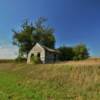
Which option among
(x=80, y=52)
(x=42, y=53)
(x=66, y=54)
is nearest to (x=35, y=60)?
(x=42, y=53)

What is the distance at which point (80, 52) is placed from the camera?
51938 mm

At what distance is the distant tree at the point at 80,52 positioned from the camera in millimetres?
51425

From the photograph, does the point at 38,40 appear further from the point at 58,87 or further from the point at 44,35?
the point at 58,87

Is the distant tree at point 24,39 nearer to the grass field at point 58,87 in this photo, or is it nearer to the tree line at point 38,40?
the tree line at point 38,40

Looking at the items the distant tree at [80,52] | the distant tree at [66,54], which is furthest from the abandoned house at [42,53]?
the distant tree at [80,52]

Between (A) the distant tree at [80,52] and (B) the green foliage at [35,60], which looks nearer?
(B) the green foliage at [35,60]

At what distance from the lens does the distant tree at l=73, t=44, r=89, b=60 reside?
5142 cm

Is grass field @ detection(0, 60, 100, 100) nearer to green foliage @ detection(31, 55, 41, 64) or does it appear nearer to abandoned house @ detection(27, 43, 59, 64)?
green foliage @ detection(31, 55, 41, 64)

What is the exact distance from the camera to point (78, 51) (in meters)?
52.1

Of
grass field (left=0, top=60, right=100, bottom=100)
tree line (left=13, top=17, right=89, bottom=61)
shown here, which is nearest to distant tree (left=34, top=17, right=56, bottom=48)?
tree line (left=13, top=17, right=89, bottom=61)

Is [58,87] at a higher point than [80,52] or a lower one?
lower

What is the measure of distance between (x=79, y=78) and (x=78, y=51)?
34631 millimetres

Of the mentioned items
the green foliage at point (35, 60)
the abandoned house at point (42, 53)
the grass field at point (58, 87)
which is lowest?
the grass field at point (58, 87)

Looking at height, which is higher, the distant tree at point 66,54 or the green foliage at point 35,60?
the distant tree at point 66,54
